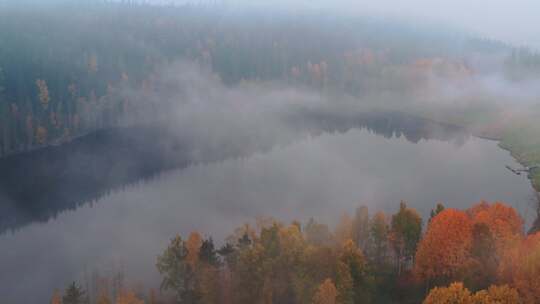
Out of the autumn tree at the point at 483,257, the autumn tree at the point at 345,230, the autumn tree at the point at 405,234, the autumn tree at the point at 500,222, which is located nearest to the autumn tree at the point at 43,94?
the autumn tree at the point at 345,230

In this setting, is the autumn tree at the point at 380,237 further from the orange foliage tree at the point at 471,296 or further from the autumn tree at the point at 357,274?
the orange foliage tree at the point at 471,296

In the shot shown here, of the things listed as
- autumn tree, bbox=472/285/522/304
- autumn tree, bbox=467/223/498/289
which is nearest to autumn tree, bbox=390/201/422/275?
autumn tree, bbox=467/223/498/289

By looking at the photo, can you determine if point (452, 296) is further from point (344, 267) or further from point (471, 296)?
point (344, 267)

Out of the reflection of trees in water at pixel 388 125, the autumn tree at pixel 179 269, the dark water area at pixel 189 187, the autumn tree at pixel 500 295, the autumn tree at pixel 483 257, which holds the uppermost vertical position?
the autumn tree at pixel 500 295

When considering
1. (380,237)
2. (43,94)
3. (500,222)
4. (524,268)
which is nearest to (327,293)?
(380,237)

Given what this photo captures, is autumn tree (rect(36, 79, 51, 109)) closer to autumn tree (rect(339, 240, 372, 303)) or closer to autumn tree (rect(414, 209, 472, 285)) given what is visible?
autumn tree (rect(339, 240, 372, 303))
